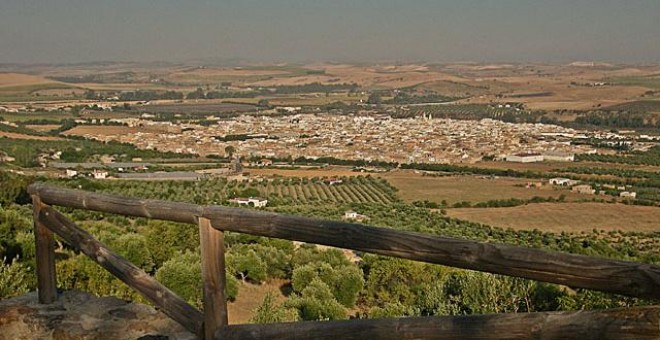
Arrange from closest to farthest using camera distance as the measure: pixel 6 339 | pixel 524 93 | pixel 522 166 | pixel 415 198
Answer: pixel 6 339 → pixel 415 198 → pixel 522 166 → pixel 524 93

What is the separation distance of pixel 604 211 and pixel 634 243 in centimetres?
920

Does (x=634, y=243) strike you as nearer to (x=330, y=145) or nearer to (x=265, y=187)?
(x=265, y=187)

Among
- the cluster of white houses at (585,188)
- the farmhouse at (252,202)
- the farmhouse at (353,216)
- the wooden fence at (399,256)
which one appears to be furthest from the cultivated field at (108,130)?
the wooden fence at (399,256)

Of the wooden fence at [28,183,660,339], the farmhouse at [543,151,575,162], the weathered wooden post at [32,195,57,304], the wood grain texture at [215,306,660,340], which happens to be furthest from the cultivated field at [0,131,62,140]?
the wood grain texture at [215,306,660,340]

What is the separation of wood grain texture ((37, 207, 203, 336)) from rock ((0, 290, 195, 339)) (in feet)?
0.55

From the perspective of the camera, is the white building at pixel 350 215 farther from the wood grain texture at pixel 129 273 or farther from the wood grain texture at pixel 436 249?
the wood grain texture at pixel 436 249

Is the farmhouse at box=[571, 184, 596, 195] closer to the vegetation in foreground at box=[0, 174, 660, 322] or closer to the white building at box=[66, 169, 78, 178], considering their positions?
the vegetation in foreground at box=[0, 174, 660, 322]

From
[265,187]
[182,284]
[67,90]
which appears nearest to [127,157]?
[265,187]

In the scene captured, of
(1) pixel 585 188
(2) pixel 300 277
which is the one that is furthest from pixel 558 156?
(2) pixel 300 277

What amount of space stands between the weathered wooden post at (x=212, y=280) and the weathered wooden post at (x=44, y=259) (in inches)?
56.7

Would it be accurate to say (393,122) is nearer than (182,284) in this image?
No

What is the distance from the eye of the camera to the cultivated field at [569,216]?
98.9 ft

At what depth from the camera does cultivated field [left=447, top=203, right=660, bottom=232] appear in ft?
98.9

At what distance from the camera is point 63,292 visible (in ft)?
12.3
